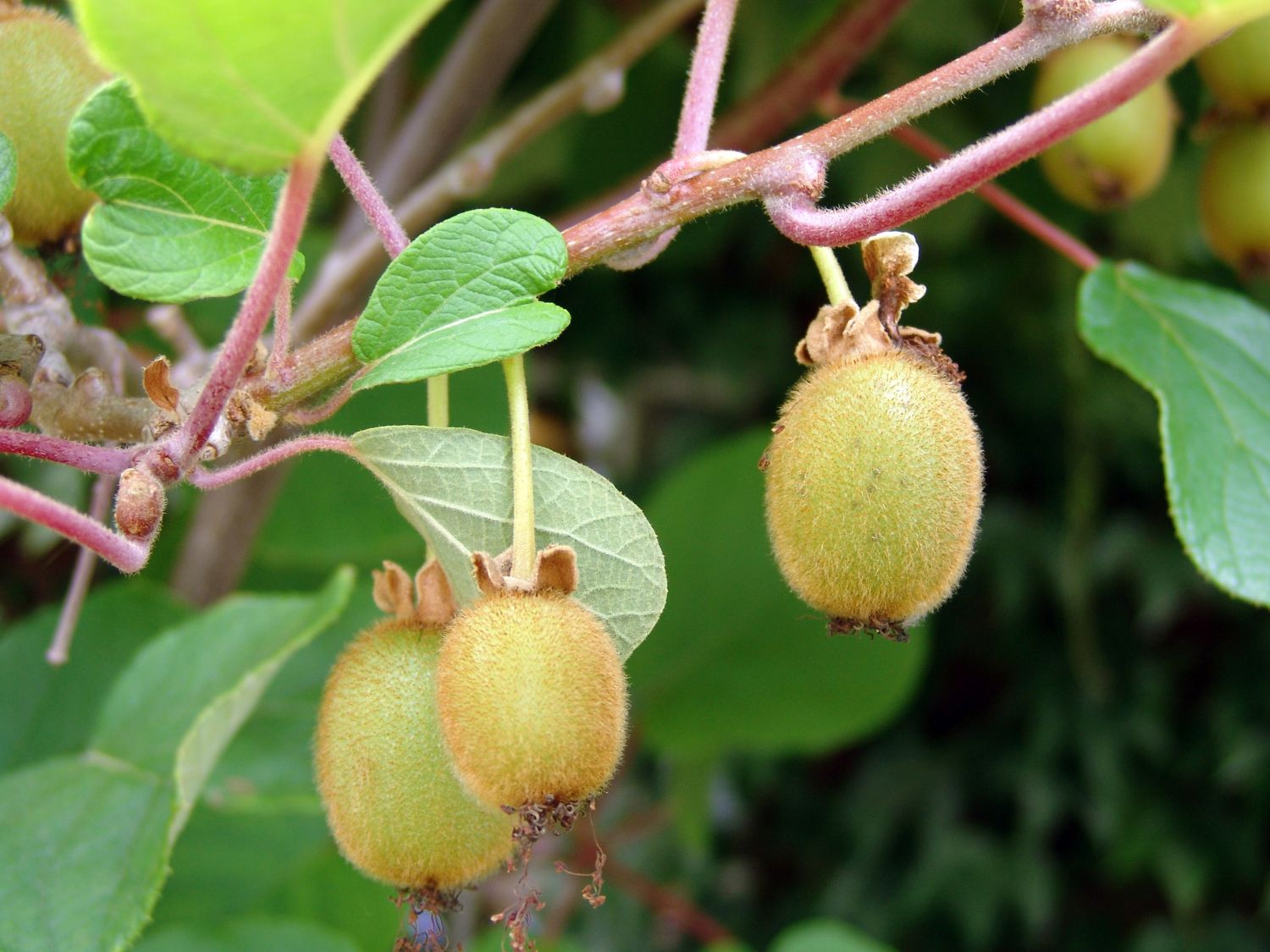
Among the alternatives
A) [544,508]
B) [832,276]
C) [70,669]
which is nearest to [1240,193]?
[832,276]

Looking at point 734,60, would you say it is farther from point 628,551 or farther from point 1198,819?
point 1198,819

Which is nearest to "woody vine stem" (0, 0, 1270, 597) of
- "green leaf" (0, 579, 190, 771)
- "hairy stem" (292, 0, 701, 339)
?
"hairy stem" (292, 0, 701, 339)

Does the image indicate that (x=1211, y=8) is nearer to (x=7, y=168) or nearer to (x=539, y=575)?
(x=539, y=575)

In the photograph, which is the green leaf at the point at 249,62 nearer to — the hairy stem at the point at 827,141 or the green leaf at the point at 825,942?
the hairy stem at the point at 827,141

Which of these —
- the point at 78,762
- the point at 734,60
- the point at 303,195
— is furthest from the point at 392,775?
the point at 734,60

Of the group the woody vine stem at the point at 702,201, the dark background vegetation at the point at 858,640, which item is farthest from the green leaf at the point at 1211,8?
Answer: the dark background vegetation at the point at 858,640

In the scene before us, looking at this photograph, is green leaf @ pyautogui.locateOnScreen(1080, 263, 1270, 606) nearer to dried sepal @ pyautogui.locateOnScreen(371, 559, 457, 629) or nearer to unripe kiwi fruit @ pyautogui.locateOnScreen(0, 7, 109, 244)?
dried sepal @ pyautogui.locateOnScreen(371, 559, 457, 629)
